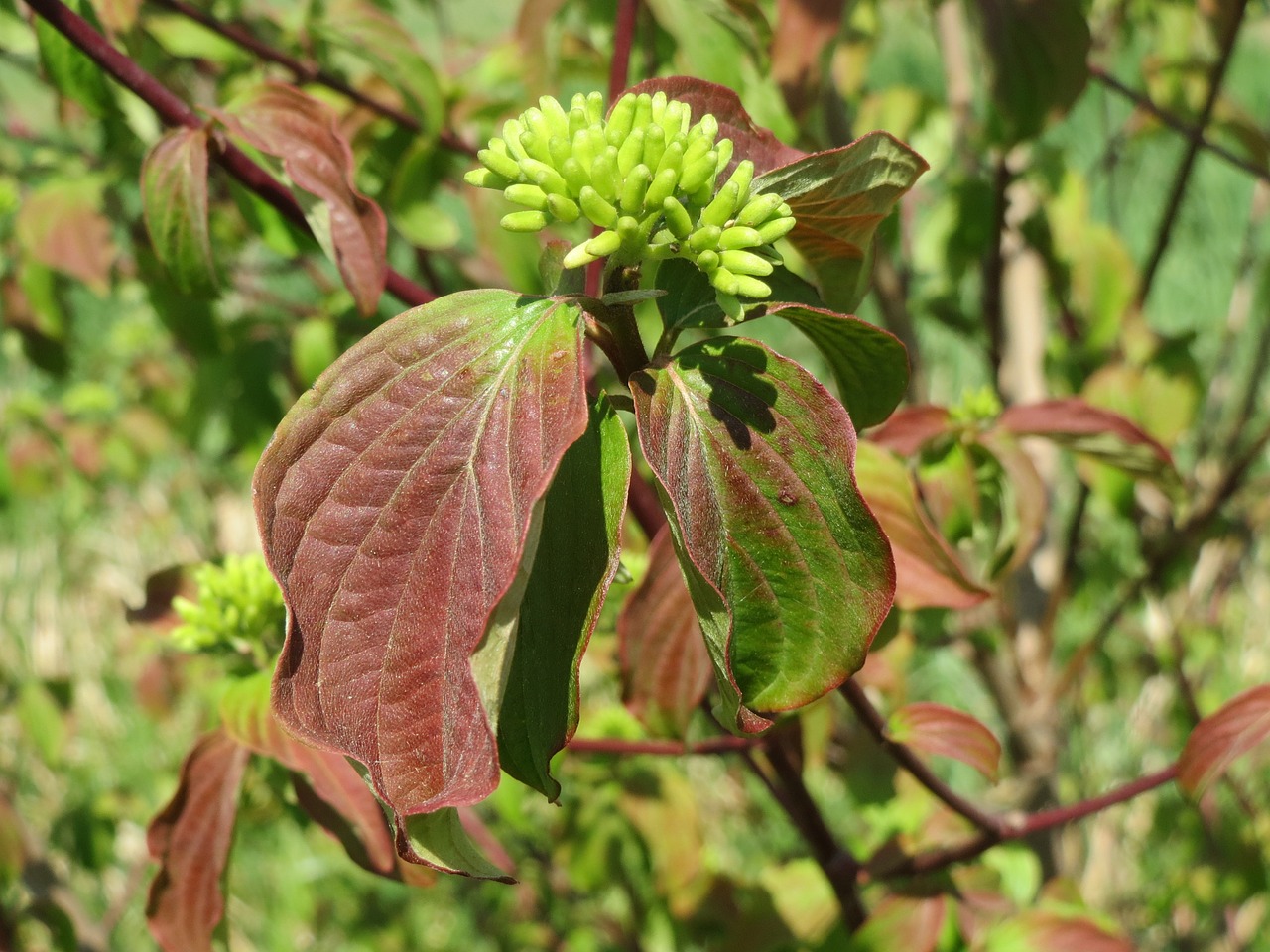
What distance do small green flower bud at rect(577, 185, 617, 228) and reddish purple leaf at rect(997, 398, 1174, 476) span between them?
17.8 inches

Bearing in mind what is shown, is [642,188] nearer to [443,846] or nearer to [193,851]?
[443,846]

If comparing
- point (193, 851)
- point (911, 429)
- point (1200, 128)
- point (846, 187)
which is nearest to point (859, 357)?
point (846, 187)

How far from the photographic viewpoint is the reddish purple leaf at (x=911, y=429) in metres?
0.79

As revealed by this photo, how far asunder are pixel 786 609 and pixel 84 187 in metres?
1.05

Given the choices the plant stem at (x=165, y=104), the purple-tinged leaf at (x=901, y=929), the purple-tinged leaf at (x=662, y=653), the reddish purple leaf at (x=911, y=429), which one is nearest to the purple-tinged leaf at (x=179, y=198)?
the plant stem at (x=165, y=104)

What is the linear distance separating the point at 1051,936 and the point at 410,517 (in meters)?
0.71

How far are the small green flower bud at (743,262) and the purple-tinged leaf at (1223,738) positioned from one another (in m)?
0.43

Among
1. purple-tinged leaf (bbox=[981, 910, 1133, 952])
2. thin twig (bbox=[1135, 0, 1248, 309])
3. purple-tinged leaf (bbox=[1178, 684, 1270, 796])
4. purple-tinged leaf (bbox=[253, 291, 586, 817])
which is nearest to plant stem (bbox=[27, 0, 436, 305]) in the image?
purple-tinged leaf (bbox=[253, 291, 586, 817])

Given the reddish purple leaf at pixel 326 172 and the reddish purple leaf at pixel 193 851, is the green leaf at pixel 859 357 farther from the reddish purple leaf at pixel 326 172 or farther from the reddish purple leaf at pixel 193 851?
the reddish purple leaf at pixel 193 851

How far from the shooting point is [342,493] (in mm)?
456

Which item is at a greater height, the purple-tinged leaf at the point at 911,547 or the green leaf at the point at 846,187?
the green leaf at the point at 846,187

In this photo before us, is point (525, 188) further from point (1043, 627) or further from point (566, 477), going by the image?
point (1043, 627)

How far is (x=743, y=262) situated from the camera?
1.49ft

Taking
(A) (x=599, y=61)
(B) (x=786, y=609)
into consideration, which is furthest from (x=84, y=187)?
(B) (x=786, y=609)
